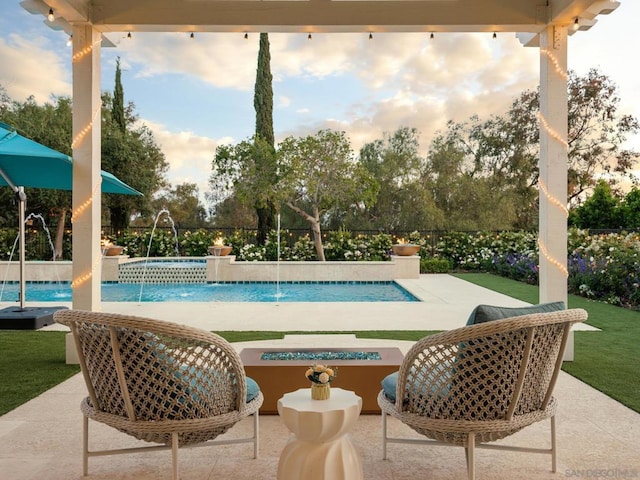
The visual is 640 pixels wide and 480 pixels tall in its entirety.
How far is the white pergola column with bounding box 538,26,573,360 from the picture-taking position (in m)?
4.61

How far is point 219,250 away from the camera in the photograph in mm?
13320

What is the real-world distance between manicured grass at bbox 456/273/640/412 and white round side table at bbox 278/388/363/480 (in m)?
2.44

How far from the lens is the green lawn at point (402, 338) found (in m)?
3.84

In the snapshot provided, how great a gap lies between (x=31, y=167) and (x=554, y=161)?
195 inches

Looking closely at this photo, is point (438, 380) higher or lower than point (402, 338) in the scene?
higher

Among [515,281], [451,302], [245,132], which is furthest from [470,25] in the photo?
[245,132]

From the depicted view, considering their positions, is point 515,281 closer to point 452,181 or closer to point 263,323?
point 263,323

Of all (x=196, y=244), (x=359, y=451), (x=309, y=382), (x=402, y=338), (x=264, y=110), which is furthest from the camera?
(x=264, y=110)

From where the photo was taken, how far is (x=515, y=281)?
12.0 metres

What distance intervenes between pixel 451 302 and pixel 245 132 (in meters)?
14.6

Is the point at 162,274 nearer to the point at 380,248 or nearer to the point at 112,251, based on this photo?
the point at 112,251

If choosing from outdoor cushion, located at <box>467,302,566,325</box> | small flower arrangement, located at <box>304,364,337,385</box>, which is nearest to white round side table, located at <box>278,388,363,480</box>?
small flower arrangement, located at <box>304,364,337,385</box>

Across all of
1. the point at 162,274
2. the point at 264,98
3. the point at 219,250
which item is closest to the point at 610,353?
the point at 219,250

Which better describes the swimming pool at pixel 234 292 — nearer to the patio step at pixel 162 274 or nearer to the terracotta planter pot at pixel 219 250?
the patio step at pixel 162 274
